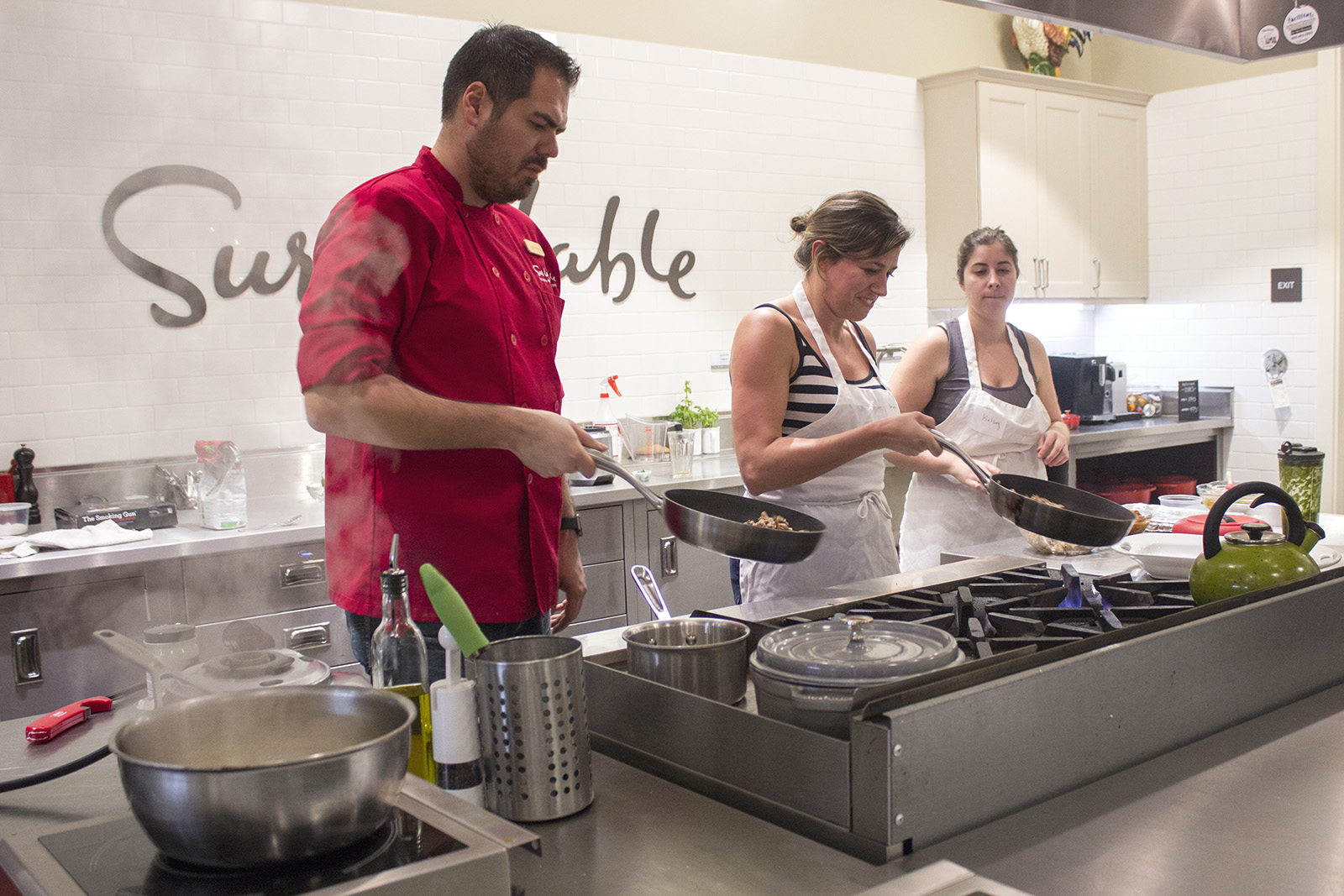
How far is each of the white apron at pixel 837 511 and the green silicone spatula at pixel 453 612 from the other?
1.39m

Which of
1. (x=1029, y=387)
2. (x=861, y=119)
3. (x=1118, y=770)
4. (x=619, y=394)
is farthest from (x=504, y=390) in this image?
(x=861, y=119)

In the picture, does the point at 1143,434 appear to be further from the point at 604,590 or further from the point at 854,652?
the point at 854,652

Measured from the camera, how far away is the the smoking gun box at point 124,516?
278cm

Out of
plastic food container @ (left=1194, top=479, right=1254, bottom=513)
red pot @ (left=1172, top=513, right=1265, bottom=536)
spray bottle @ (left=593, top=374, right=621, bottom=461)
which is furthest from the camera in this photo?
spray bottle @ (left=593, top=374, right=621, bottom=461)

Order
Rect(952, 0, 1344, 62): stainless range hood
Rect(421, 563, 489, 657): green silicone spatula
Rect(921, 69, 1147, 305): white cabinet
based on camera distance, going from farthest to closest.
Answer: Rect(921, 69, 1147, 305): white cabinet → Rect(952, 0, 1344, 62): stainless range hood → Rect(421, 563, 489, 657): green silicone spatula

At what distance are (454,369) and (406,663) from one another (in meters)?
0.59

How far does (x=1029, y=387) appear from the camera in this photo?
3146 millimetres

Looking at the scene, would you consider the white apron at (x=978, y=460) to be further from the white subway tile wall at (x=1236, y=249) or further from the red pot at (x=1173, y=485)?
the white subway tile wall at (x=1236, y=249)

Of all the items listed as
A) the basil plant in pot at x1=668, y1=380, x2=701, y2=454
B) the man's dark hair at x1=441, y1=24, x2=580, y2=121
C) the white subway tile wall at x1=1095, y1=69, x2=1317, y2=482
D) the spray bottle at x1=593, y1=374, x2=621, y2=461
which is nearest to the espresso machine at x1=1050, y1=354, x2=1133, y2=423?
the white subway tile wall at x1=1095, y1=69, x2=1317, y2=482

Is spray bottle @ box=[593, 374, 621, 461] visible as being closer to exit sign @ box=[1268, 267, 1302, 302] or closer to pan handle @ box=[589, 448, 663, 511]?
pan handle @ box=[589, 448, 663, 511]

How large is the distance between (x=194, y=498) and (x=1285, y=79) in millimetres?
5565

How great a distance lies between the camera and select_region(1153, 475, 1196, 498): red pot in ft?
18.2

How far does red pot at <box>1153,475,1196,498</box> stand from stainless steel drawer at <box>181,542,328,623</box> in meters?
4.35

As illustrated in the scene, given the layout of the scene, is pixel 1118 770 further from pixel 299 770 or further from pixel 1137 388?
pixel 1137 388
